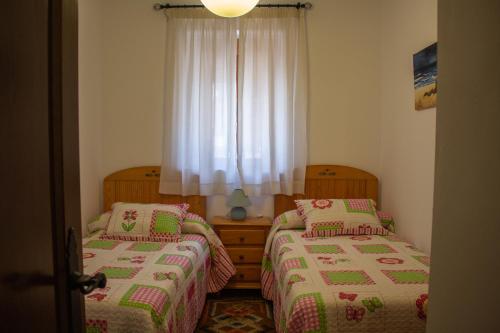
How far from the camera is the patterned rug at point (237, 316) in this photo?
2.64 m

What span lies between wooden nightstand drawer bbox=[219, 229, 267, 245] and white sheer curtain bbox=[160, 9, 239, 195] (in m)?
0.45

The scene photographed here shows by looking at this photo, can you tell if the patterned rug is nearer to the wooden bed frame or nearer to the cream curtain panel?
the wooden bed frame

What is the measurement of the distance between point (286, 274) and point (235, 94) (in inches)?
67.6

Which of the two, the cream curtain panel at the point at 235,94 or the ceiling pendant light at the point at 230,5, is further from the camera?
the cream curtain panel at the point at 235,94

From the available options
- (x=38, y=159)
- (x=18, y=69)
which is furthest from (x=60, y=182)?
(x=18, y=69)

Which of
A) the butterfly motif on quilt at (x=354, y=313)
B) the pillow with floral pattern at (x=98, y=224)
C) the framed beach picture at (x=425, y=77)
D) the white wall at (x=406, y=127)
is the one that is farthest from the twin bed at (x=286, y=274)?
the framed beach picture at (x=425, y=77)

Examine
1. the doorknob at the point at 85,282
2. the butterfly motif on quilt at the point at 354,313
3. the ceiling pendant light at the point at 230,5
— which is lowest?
the butterfly motif on quilt at the point at 354,313

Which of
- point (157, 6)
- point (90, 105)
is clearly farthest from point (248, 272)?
point (157, 6)

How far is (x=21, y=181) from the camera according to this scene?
65 cm

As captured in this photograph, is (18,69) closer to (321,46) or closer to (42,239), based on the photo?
(42,239)

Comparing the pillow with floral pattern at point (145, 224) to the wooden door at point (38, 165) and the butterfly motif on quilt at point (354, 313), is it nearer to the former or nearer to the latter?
the butterfly motif on quilt at point (354, 313)

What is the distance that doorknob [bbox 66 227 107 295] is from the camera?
0.84 m

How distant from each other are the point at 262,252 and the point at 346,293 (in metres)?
1.43

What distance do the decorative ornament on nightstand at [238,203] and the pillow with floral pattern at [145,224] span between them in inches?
18.5
